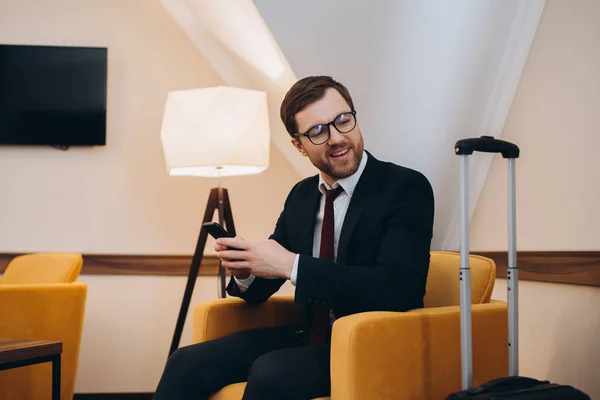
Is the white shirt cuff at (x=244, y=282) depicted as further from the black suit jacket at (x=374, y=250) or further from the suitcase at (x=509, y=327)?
the suitcase at (x=509, y=327)

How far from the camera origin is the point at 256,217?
12.6 ft

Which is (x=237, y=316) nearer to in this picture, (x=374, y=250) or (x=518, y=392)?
(x=374, y=250)

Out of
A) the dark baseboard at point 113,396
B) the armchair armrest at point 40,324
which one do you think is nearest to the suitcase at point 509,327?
the armchair armrest at point 40,324

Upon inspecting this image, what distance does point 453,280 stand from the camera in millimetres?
2062

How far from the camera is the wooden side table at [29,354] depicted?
2.22m

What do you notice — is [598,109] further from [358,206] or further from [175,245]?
[175,245]

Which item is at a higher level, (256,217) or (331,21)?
(331,21)

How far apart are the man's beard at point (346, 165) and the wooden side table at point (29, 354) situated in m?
1.26

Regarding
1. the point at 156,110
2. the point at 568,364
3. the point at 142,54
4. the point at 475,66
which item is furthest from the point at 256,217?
the point at 568,364

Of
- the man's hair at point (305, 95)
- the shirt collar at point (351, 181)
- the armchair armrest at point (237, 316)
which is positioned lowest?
the armchair armrest at point (237, 316)

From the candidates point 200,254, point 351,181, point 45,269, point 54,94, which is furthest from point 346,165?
point 54,94

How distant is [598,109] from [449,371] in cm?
93

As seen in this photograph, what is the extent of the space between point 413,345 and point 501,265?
1.03m

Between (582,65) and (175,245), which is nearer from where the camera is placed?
(582,65)
